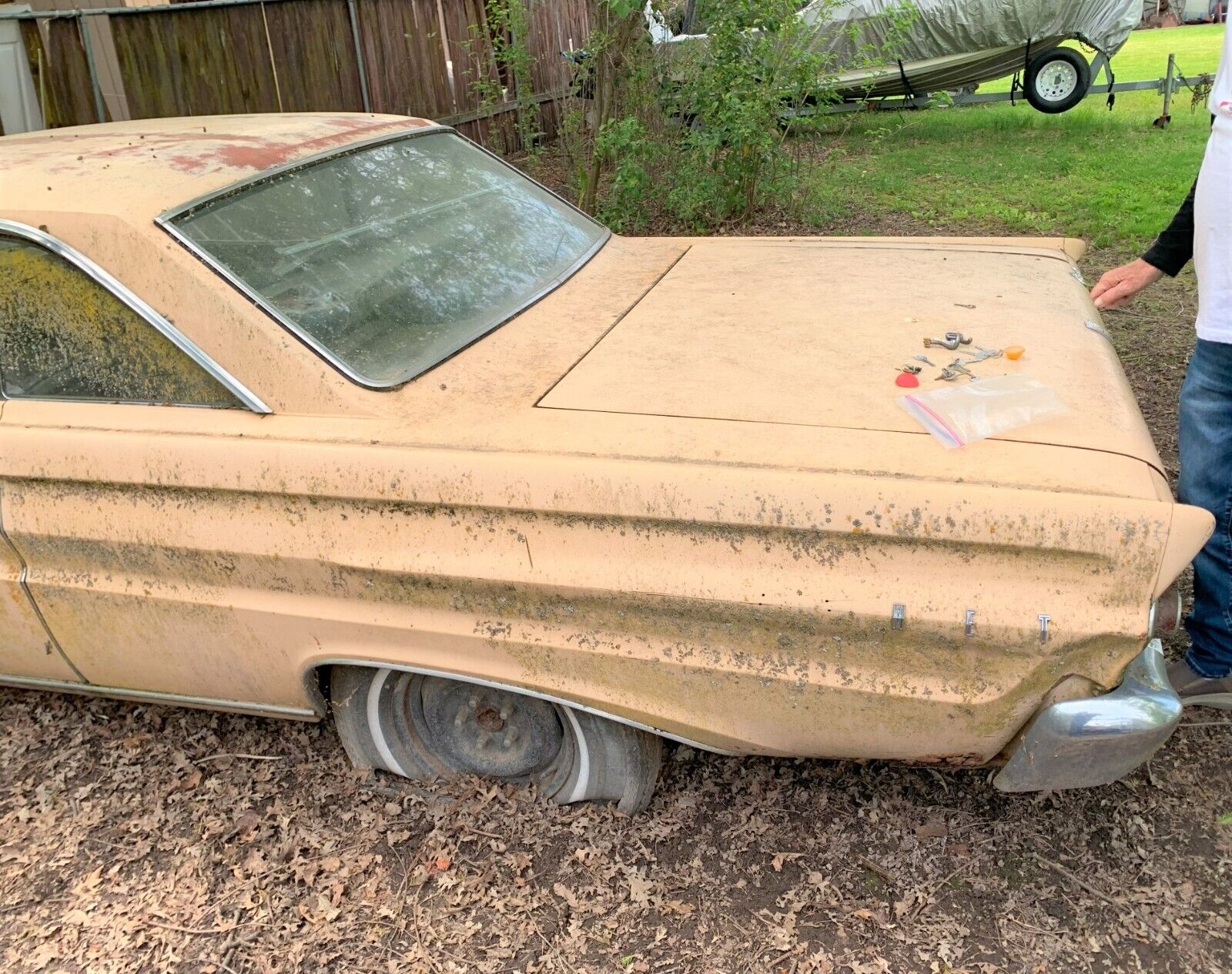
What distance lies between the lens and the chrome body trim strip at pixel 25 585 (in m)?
2.46

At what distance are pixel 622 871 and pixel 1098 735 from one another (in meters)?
1.13

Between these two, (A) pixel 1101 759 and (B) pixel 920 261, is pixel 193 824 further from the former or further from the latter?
(B) pixel 920 261

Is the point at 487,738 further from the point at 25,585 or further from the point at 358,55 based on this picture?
the point at 358,55

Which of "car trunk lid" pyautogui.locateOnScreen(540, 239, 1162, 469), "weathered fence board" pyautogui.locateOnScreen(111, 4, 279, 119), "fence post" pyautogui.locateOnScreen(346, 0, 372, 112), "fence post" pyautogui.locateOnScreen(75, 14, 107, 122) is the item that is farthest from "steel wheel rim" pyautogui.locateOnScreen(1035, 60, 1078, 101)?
"fence post" pyautogui.locateOnScreen(75, 14, 107, 122)

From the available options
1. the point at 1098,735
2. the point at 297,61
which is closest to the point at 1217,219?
the point at 1098,735

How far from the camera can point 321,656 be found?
232 centimetres

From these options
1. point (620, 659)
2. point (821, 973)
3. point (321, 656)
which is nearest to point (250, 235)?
point (321, 656)

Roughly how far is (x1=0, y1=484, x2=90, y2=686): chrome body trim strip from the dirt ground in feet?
1.57

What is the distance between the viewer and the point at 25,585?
8.20 feet

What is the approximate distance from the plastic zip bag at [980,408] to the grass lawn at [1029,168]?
5515mm

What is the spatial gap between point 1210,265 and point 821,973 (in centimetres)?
189

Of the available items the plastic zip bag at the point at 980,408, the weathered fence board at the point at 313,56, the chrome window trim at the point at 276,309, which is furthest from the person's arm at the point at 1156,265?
the weathered fence board at the point at 313,56

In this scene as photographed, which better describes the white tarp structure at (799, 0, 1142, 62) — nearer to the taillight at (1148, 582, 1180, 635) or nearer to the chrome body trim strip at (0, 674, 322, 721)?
the taillight at (1148, 582, 1180, 635)

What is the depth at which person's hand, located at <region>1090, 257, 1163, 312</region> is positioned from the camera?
287cm
